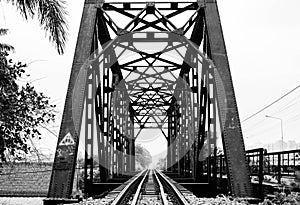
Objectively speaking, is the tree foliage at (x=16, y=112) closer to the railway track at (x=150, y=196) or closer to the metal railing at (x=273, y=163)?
the railway track at (x=150, y=196)

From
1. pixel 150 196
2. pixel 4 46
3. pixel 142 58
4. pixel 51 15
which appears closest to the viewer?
pixel 51 15

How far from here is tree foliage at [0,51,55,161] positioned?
29.8ft

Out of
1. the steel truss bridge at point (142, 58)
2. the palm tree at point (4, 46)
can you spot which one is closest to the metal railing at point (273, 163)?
the steel truss bridge at point (142, 58)

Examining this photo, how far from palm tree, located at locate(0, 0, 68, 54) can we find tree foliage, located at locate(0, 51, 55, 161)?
44.2 inches

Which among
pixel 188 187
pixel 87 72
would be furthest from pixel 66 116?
pixel 188 187

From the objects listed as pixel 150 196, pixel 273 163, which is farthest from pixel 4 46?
pixel 273 163

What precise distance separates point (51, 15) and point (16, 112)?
1.99 meters

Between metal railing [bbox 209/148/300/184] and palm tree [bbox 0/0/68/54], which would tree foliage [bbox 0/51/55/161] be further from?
metal railing [bbox 209/148/300/184]

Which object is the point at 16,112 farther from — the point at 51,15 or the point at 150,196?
the point at 150,196

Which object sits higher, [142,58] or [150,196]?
[142,58]

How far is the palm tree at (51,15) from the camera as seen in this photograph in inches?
331

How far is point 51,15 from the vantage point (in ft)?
28.3

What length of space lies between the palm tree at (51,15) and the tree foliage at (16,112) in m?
1.12

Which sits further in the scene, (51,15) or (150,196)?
(150,196)
